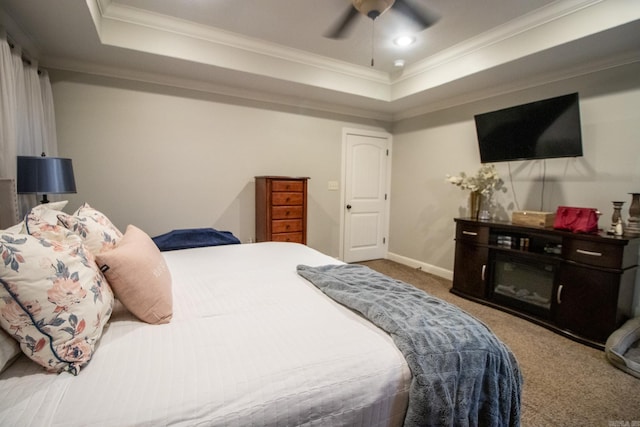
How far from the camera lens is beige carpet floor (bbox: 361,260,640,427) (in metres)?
1.60

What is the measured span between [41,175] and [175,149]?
4.65 feet

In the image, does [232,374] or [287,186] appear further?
[287,186]

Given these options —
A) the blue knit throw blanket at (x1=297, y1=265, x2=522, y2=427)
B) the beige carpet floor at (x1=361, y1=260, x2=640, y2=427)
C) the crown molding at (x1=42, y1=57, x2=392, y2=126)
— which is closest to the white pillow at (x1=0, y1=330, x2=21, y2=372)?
the blue knit throw blanket at (x1=297, y1=265, x2=522, y2=427)

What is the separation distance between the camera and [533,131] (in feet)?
9.11

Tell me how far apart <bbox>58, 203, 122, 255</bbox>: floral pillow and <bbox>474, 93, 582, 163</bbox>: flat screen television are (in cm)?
342

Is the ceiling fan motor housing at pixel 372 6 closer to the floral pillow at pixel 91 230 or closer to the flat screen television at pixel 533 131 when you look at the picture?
the flat screen television at pixel 533 131

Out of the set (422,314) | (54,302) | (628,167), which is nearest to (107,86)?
(54,302)

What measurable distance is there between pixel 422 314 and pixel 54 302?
4.03 feet

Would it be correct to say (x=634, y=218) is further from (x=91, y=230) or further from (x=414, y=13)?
(x=91, y=230)

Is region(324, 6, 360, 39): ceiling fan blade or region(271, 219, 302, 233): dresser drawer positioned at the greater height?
region(324, 6, 360, 39): ceiling fan blade

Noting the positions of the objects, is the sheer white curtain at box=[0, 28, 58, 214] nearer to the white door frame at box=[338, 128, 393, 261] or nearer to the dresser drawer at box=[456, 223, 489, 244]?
the white door frame at box=[338, 128, 393, 261]

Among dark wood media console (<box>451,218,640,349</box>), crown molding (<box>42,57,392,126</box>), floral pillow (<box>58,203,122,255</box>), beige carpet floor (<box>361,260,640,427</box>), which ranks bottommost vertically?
beige carpet floor (<box>361,260,640,427</box>)

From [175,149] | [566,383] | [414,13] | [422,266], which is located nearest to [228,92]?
[175,149]

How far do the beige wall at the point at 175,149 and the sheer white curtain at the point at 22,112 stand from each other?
220mm
